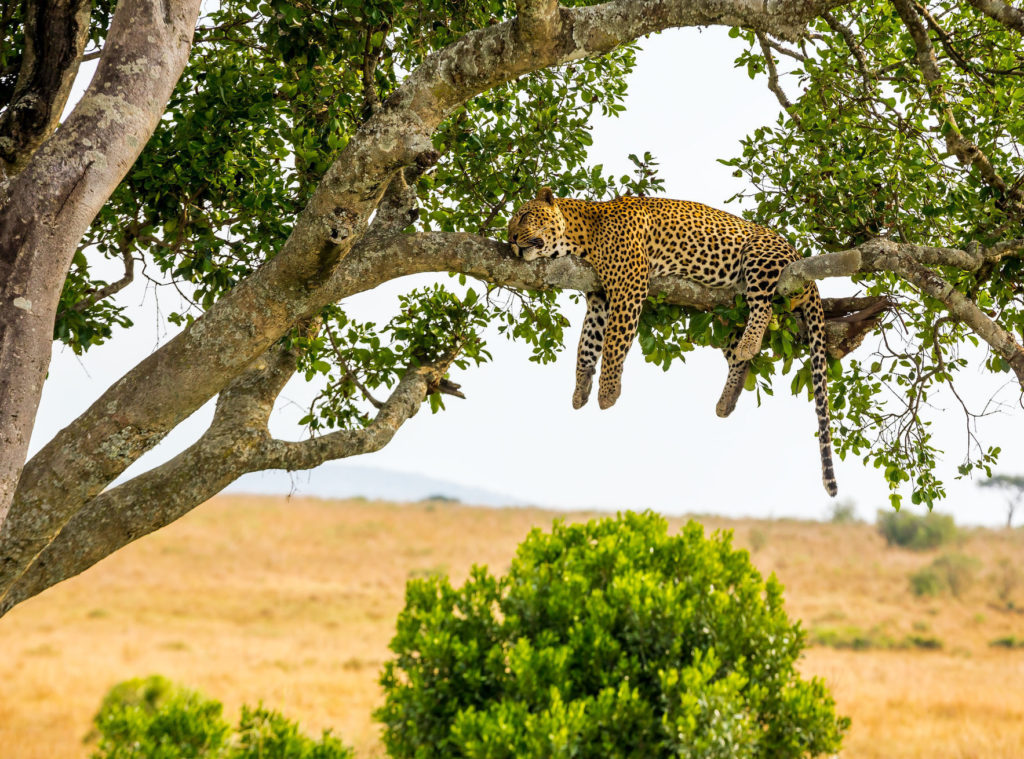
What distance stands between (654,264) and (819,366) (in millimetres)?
1252

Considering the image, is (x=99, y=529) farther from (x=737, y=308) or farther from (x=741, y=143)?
(x=741, y=143)

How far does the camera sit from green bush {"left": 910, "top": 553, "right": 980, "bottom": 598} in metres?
27.8

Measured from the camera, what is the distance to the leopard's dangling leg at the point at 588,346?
6.46 metres

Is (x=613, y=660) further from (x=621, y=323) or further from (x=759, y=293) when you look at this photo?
(x=759, y=293)

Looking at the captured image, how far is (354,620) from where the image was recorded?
80.4 feet

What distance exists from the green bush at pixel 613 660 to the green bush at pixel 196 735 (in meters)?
1.29

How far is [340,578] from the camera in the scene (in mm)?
27734

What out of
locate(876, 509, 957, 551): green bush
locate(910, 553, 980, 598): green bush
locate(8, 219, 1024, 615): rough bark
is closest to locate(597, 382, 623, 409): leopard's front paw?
locate(8, 219, 1024, 615): rough bark

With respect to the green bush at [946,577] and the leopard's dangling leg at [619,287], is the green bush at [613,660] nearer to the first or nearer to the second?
the leopard's dangling leg at [619,287]

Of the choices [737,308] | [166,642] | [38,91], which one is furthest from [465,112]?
[166,642]

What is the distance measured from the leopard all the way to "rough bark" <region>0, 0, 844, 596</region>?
4.61 ft

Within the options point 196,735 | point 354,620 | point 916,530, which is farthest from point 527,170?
point 916,530

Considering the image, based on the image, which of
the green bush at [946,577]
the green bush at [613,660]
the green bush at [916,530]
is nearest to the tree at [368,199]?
the green bush at [613,660]

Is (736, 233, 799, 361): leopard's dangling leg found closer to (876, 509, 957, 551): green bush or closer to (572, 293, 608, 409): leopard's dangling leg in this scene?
(572, 293, 608, 409): leopard's dangling leg
